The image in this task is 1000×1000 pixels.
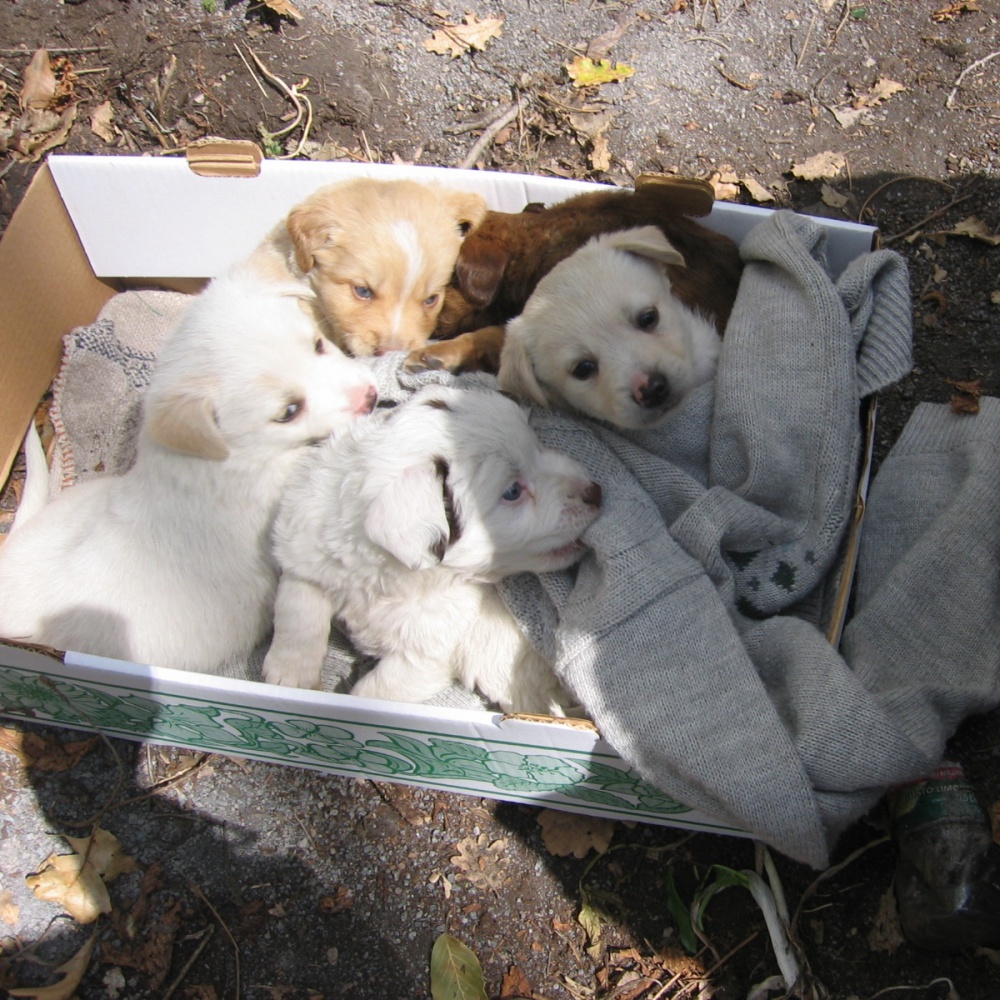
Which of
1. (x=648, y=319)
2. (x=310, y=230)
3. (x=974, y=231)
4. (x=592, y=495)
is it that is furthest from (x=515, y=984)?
(x=974, y=231)

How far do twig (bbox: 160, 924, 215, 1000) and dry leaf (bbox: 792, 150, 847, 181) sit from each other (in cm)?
417

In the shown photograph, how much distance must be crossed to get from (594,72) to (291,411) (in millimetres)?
3081

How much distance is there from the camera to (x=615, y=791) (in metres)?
2.58

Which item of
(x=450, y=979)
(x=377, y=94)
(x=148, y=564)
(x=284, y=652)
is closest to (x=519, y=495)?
(x=284, y=652)

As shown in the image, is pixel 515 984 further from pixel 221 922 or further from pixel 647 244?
pixel 647 244

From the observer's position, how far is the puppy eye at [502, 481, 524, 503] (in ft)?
7.89

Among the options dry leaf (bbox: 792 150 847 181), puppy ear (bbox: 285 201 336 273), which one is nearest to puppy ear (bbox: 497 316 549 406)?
puppy ear (bbox: 285 201 336 273)

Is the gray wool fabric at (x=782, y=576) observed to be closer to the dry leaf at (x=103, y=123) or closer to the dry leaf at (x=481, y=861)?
the dry leaf at (x=481, y=861)

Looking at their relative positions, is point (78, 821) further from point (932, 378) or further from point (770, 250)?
point (932, 378)

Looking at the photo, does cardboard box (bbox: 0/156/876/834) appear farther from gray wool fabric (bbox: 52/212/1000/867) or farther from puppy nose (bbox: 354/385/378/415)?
puppy nose (bbox: 354/385/378/415)

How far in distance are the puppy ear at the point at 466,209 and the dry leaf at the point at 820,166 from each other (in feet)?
6.24

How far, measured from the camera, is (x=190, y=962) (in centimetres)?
280

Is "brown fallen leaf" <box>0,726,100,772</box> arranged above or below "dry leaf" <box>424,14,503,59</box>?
below

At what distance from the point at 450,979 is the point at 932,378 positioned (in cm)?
296
